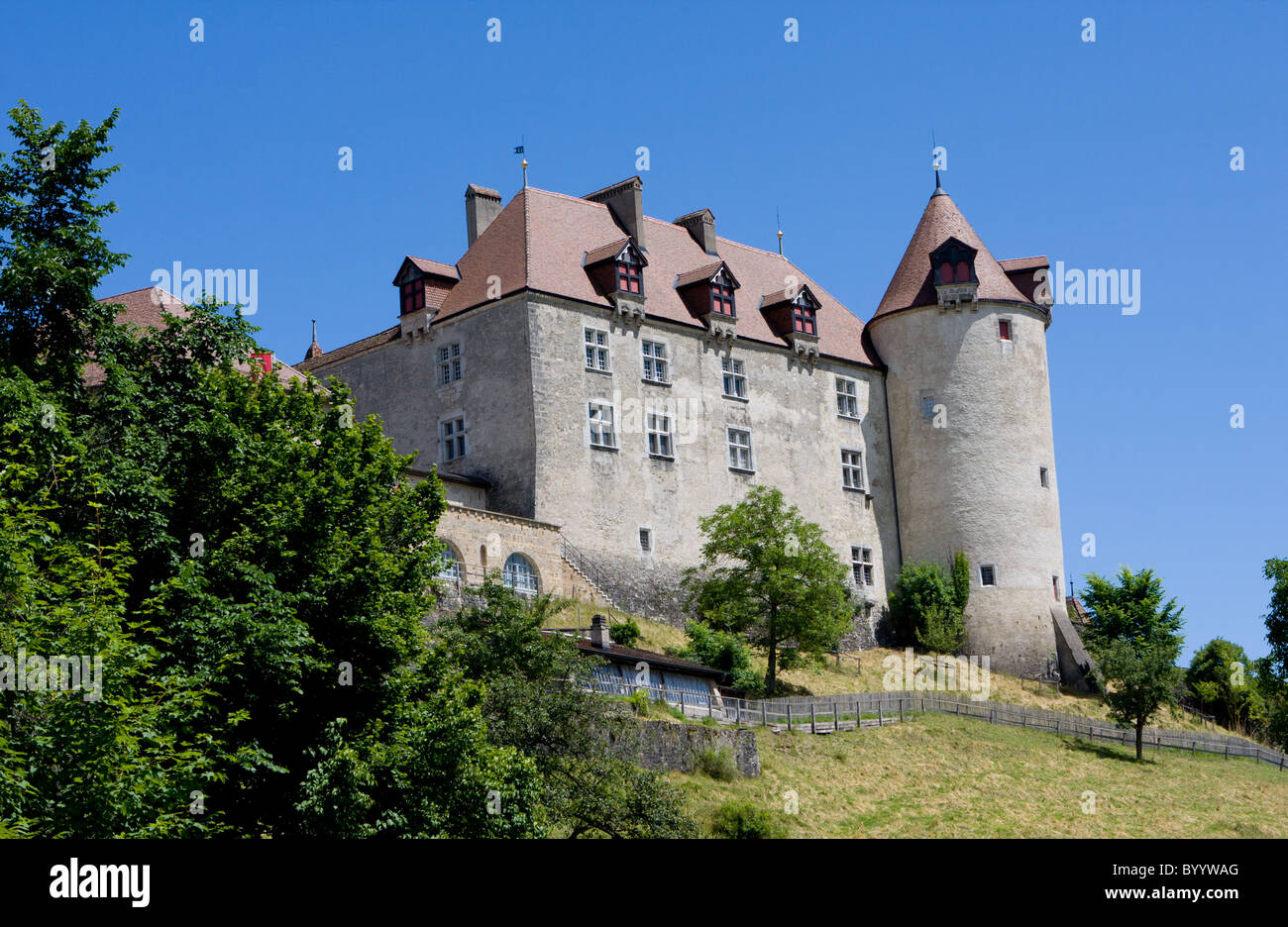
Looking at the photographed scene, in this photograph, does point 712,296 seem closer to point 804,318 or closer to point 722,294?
point 722,294

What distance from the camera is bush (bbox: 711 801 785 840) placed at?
3588cm

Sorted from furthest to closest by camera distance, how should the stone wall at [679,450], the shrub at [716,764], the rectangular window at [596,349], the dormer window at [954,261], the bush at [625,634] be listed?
the dormer window at [954,261], the rectangular window at [596,349], the stone wall at [679,450], the bush at [625,634], the shrub at [716,764]

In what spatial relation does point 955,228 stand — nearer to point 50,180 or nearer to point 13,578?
point 50,180

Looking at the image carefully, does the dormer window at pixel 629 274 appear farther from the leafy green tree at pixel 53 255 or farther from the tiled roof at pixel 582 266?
the leafy green tree at pixel 53 255

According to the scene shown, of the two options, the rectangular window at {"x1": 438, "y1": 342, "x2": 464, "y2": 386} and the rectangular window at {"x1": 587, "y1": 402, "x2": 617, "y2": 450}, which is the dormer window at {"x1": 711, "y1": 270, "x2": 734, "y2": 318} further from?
the rectangular window at {"x1": 438, "y1": 342, "x2": 464, "y2": 386}

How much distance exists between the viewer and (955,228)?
71938 mm

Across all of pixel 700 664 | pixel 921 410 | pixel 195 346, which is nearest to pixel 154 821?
pixel 195 346

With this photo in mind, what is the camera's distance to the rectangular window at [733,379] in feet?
212

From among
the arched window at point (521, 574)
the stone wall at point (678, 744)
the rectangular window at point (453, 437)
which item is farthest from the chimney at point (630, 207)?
the stone wall at point (678, 744)

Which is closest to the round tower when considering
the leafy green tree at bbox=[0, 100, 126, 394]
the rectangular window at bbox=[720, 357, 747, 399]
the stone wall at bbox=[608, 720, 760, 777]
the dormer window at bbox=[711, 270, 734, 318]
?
the rectangular window at bbox=[720, 357, 747, 399]

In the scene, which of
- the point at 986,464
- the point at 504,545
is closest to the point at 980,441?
the point at 986,464

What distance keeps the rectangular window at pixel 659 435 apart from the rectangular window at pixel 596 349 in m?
2.79

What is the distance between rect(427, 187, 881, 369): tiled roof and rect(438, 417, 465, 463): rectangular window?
3.90 meters
